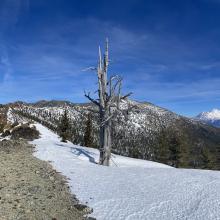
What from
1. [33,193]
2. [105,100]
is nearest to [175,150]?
[105,100]

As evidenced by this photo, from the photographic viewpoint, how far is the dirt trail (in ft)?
42.4

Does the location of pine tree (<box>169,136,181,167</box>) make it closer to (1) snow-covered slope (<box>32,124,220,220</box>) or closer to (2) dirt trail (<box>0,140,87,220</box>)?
(1) snow-covered slope (<box>32,124,220,220</box>)

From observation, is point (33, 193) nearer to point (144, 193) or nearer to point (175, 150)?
point (144, 193)

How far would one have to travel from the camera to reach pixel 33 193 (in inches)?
614

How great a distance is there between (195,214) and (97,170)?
10.2 metres

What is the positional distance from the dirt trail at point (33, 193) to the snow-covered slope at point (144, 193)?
29.9 inches

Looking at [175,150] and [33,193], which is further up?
[175,150]

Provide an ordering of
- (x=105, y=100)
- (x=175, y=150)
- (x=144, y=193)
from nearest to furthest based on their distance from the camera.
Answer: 1. (x=144, y=193)
2. (x=105, y=100)
3. (x=175, y=150)

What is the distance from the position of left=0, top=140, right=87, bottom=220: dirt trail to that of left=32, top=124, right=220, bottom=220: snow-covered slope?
76cm

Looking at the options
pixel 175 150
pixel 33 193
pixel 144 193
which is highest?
pixel 175 150

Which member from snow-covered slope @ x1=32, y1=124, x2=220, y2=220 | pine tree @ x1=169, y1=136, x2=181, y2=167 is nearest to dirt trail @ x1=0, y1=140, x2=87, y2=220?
snow-covered slope @ x1=32, y1=124, x2=220, y2=220

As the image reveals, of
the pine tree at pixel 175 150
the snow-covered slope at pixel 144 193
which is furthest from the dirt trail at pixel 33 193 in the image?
the pine tree at pixel 175 150

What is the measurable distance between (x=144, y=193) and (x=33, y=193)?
4.86 meters

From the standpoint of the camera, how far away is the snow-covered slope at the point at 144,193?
13586 mm
